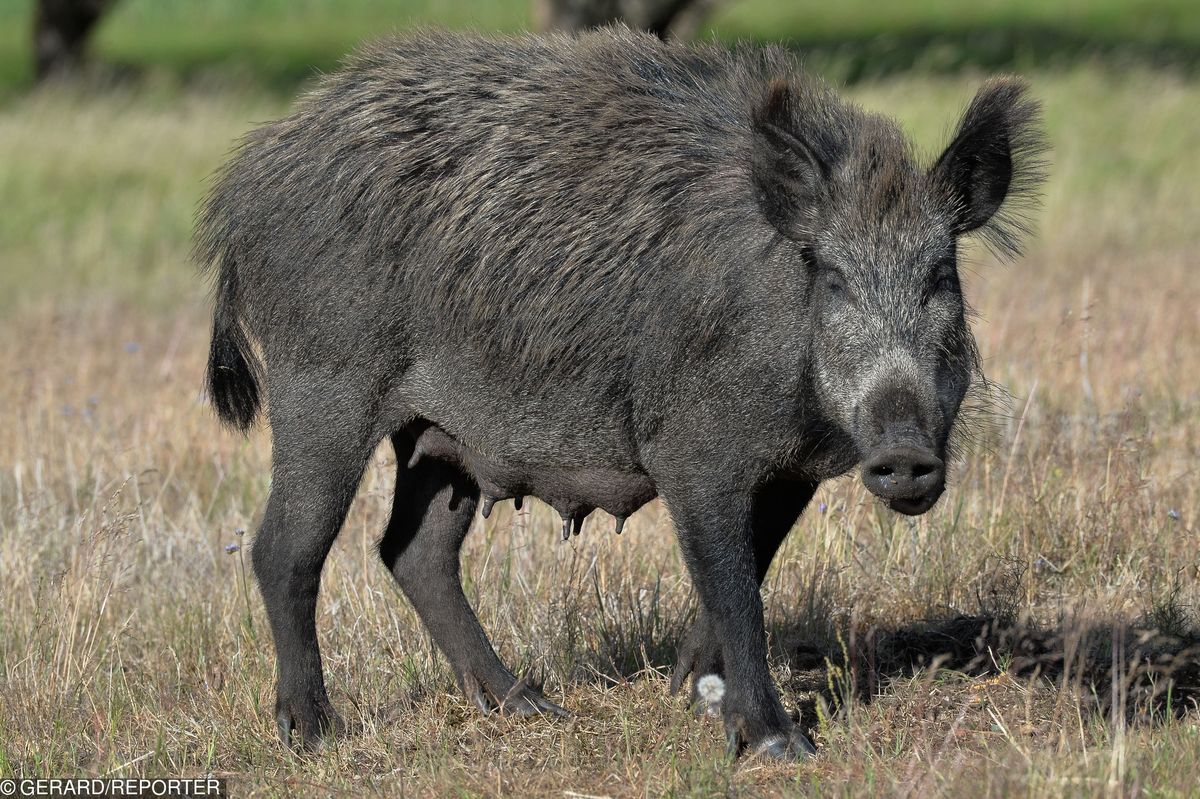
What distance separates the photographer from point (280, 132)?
526 cm

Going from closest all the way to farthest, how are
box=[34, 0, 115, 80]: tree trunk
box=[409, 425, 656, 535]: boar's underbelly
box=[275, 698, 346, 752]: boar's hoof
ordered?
box=[409, 425, 656, 535]: boar's underbelly, box=[275, 698, 346, 752]: boar's hoof, box=[34, 0, 115, 80]: tree trunk

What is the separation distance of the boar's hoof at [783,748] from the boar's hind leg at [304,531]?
1.35 m

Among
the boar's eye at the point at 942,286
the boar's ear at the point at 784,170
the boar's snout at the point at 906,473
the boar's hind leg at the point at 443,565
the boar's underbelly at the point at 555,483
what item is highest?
the boar's ear at the point at 784,170

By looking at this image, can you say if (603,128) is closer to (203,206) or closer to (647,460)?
(647,460)

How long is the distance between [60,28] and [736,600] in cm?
2257

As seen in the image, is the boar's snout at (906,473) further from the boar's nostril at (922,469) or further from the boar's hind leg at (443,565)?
the boar's hind leg at (443,565)

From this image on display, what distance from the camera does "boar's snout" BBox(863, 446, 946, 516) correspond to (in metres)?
3.88

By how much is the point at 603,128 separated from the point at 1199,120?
502 inches

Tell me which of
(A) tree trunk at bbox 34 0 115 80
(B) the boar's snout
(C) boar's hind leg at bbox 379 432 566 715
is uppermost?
(B) the boar's snout

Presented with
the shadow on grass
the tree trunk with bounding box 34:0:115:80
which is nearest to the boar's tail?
the shadow on grass

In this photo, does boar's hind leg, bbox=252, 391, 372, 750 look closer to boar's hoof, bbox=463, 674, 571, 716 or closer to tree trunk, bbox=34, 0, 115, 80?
boar's hoof, bbox=463, 674, 571, 716

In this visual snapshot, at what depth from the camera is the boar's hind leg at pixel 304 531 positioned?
4.98 meters

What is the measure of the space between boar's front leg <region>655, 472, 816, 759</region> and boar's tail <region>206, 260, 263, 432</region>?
5.64 feet

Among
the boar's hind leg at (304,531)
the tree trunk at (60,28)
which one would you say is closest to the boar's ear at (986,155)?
the boar's hind leg at (304,531)
